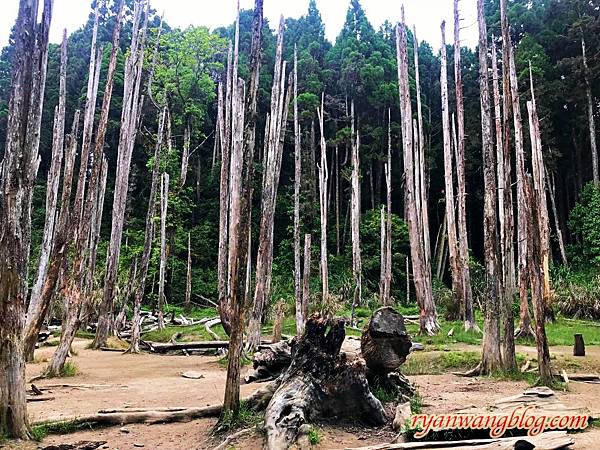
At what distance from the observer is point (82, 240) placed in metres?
11.1

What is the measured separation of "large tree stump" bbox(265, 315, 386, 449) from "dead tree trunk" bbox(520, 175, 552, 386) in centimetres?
335

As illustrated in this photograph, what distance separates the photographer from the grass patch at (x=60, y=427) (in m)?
5.74

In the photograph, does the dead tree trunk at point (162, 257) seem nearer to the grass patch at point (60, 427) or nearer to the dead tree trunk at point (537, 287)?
the grass patch at point (60, 427)

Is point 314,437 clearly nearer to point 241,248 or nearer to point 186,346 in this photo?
point 241,248

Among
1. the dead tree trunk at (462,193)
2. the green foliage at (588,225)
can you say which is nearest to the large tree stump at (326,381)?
the dead tree trunk at (462,193)

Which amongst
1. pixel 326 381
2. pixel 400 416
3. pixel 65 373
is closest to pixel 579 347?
pixel 400 416

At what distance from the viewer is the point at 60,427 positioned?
5898 millimetres

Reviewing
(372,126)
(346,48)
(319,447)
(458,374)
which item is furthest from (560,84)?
(319,447)

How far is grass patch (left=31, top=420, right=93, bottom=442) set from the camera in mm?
5738

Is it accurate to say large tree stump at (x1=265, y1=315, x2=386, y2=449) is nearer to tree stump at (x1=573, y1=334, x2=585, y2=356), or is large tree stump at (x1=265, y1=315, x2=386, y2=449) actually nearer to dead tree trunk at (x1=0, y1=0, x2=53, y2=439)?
dead tree trunk at (x1=0, y1=0, x2=53, y2=439)

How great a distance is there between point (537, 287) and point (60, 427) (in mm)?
7173

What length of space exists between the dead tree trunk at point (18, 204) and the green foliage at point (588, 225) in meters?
21.6

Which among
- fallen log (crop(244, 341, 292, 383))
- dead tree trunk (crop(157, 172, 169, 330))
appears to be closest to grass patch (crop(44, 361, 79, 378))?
fallen log (crop(244, 341, 292, 383))

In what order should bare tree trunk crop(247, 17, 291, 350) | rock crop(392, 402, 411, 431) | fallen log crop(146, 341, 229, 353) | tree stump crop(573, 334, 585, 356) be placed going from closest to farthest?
1. rock crop(392, 402, 411, 431)
2. tree stump crop(573, 334, 585, 356)
3. bare tree trunk crop(247, 17, 291, 350)
4. fallen log crop(146, 341, 229, 353)
